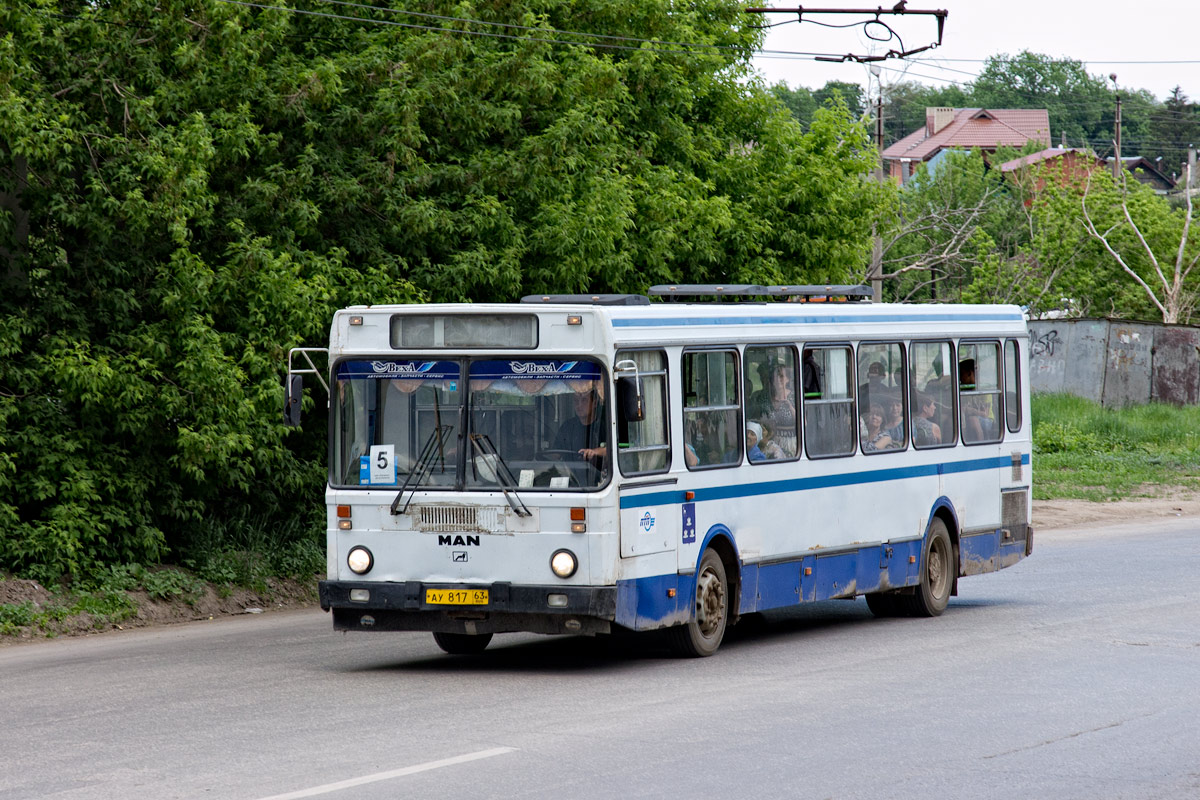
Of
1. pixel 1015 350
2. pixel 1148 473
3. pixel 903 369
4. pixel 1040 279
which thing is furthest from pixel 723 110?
pixel 1040 279

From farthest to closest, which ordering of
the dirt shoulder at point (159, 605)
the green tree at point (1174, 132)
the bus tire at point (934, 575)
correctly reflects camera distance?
1. the green tree at point (1174, 132)
2. the bus tire at point (934, 575)
3. the dirt shoulder at point (159, 605)

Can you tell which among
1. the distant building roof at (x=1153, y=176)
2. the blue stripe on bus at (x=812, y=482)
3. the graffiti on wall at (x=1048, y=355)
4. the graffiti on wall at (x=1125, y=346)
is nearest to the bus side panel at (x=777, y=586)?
Result: the blue stripe on bus at (x=812, y=482)

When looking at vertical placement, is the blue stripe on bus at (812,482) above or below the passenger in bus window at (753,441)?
below

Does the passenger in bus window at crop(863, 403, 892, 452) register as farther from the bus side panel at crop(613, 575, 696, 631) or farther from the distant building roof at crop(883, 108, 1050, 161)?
the distant building roof at crop(883, 108, 1050, 161)

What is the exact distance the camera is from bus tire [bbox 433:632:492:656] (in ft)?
42.2

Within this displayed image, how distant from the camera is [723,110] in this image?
24609 mm

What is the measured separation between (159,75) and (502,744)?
889 centimetres

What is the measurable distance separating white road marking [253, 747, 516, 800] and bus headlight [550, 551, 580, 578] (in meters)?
2.75

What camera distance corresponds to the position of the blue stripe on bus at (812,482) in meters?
11.9

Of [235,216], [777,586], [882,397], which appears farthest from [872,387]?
[235,216]

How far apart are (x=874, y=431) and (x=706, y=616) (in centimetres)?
295

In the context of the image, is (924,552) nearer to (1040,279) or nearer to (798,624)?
(798,624)

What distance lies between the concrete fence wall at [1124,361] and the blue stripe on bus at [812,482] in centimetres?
2570

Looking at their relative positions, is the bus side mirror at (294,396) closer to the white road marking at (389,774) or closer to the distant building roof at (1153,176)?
the white road marking at (389,774)
